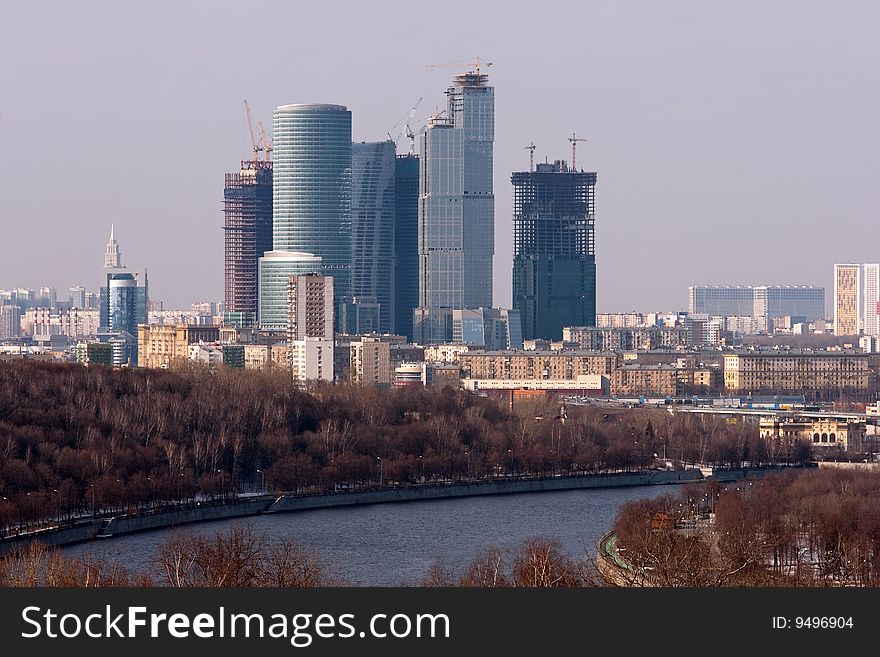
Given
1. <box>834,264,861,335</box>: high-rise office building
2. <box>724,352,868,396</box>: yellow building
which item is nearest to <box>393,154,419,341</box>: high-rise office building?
<box>724,352,868,396</box>: yellow building

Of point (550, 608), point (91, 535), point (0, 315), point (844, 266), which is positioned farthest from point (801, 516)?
point (0, 315)

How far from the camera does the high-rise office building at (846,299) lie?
11369cm

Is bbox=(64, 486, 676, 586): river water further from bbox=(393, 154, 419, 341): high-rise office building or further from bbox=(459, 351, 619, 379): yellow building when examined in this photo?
bbox=(393, 154, 419, 341): high-rise office building

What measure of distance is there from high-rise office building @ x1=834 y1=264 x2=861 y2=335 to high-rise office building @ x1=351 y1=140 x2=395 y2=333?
30.4 metres

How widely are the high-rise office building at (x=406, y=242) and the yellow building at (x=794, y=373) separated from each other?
26936 millimetres

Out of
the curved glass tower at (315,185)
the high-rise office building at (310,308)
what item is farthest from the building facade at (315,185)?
the high-rise office building at (310,308)

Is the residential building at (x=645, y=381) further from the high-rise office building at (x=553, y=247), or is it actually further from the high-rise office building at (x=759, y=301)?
the high-rise office building at (x=759, y=301)

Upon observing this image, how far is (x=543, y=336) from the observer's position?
95.1m

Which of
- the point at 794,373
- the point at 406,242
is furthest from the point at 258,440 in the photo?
the point at 406,242

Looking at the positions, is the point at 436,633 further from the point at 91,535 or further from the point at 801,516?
the point at 91,535

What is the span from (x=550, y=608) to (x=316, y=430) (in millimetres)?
30212

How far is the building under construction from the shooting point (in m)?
95.0

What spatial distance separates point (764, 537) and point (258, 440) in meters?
15.6

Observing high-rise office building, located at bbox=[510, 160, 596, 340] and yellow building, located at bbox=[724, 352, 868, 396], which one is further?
high-rise office building, located at bbox=[510, 160, 596, 340]
